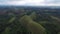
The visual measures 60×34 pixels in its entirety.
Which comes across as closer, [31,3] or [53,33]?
[53,33]

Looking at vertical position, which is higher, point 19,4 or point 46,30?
point 19,4

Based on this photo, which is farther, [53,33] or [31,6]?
[31,6]

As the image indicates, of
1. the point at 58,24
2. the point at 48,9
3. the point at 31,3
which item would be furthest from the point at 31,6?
the point at 58,24

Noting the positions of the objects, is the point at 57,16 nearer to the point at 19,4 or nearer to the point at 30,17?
the point at 30,17

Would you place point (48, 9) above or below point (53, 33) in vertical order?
above

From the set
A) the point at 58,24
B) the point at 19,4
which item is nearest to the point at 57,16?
the point at 58,24

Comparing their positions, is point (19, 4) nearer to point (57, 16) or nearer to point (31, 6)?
point (31, 6)
